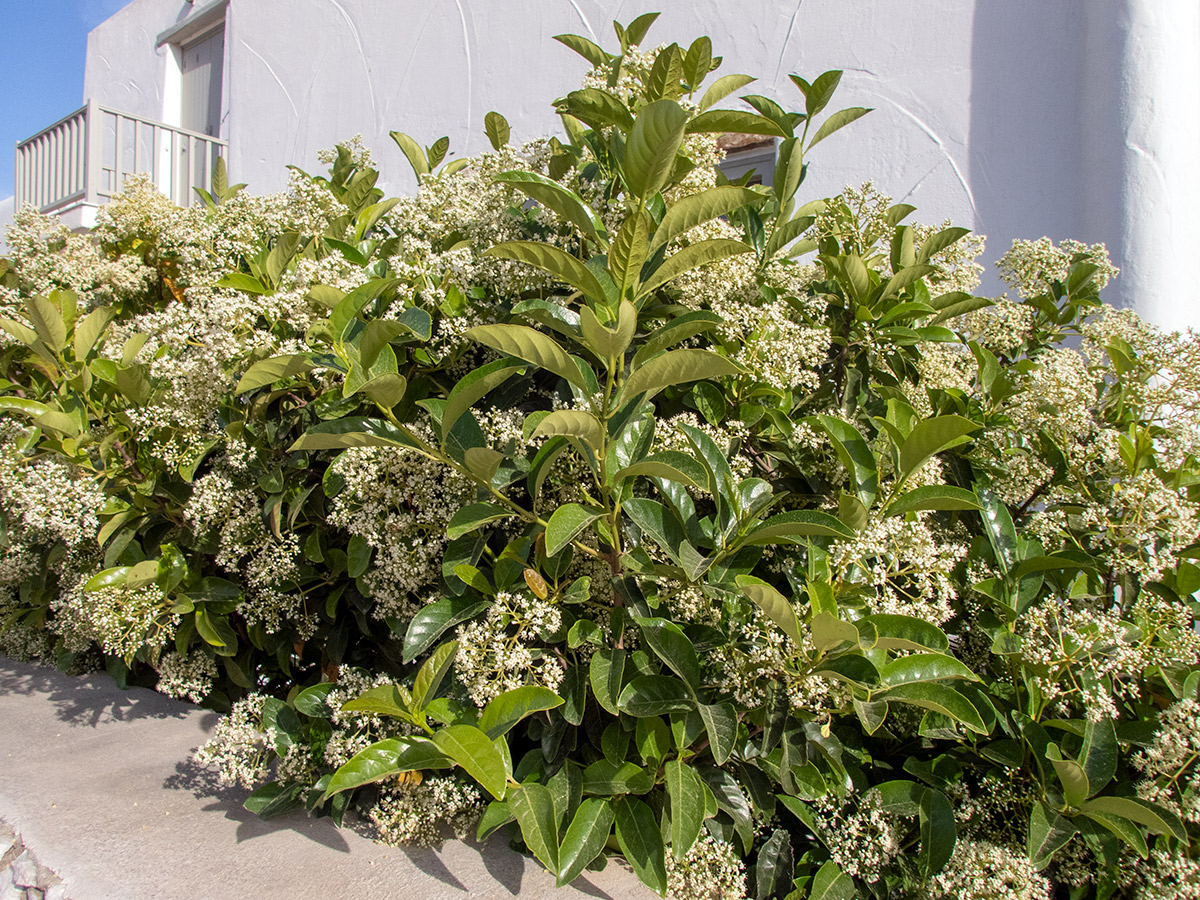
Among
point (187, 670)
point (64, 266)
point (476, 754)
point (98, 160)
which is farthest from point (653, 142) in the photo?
point (98, 160)

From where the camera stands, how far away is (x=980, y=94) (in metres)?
3.80

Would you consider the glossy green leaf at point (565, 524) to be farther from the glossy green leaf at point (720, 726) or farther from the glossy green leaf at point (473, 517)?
the glossy green leaf at point (720, 726)

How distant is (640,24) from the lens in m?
1.98

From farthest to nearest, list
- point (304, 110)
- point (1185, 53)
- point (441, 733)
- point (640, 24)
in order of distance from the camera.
Result: point (304, 110) < point (1185, 53) < point (640, 24) < point (441, 733)

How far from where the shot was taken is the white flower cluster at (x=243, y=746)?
1.82m

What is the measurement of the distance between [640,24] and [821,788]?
1.85 metres

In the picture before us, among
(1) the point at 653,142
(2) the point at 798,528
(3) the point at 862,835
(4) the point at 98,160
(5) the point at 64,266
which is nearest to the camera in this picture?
(1) the point at 653,142

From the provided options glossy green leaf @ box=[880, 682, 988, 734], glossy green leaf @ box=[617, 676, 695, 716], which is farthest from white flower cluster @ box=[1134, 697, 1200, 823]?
glossy green leaf @ box=[617, 676, 695, 716]

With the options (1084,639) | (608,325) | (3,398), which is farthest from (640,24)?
(3,398)

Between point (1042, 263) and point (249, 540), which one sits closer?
point (249, 540)

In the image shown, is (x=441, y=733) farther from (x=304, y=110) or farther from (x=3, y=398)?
(x=304, y=110)

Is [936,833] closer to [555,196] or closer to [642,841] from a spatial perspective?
[642,841]

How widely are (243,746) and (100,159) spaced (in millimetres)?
8000

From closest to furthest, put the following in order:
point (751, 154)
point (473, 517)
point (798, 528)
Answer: point (798, 528) < point (473, 517) < point (751, 154)
